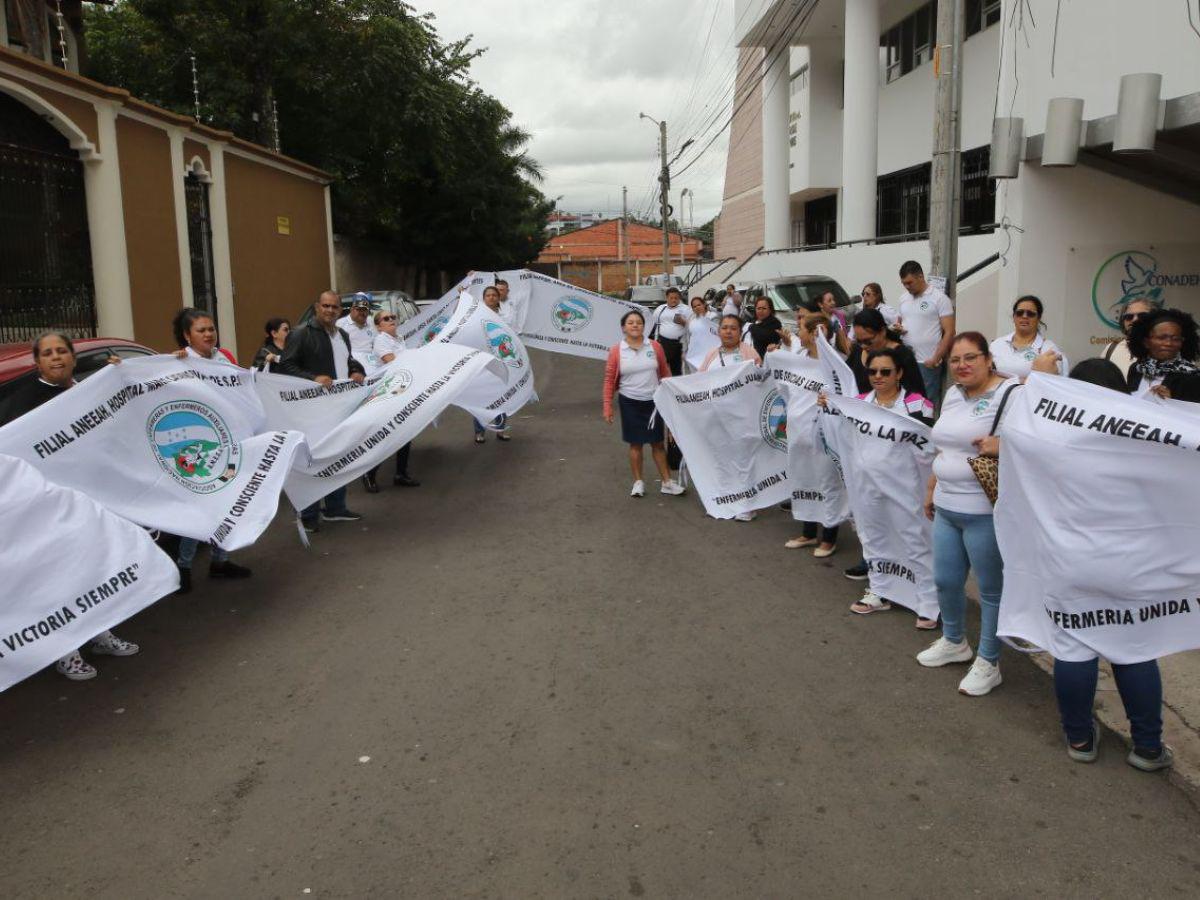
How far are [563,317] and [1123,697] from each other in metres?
12.1

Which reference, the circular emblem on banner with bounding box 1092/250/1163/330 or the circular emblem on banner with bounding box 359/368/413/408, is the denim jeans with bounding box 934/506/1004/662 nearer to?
the circular emblem on banner with bounding box 359/368/413/408

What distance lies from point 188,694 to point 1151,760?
14.3ft

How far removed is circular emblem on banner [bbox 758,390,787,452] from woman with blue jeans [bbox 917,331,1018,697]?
314 cm

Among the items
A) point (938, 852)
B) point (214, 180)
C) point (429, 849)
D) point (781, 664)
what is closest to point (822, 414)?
point (781, 664)

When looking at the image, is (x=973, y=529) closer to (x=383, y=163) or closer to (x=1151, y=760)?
(x=1151, y=760)

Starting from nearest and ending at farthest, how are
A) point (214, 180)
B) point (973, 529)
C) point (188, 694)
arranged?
point (973, 529) < point (188, 694) < point (214, 180)

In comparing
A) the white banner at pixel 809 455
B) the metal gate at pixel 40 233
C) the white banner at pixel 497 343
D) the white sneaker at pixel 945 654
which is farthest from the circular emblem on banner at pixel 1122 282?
the metal gate at pixel 40 233

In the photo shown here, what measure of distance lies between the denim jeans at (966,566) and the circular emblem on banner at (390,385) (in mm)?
4862

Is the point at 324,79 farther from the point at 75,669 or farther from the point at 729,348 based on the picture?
the point at 75,669

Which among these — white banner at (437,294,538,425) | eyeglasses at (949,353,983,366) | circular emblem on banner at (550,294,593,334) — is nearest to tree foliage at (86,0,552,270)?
circular emblem on banner at (550,294,593,334)

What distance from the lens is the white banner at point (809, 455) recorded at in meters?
7.11

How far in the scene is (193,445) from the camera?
20.7ft

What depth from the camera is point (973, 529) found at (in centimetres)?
458

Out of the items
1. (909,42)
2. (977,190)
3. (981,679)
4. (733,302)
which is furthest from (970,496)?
(909,42)
